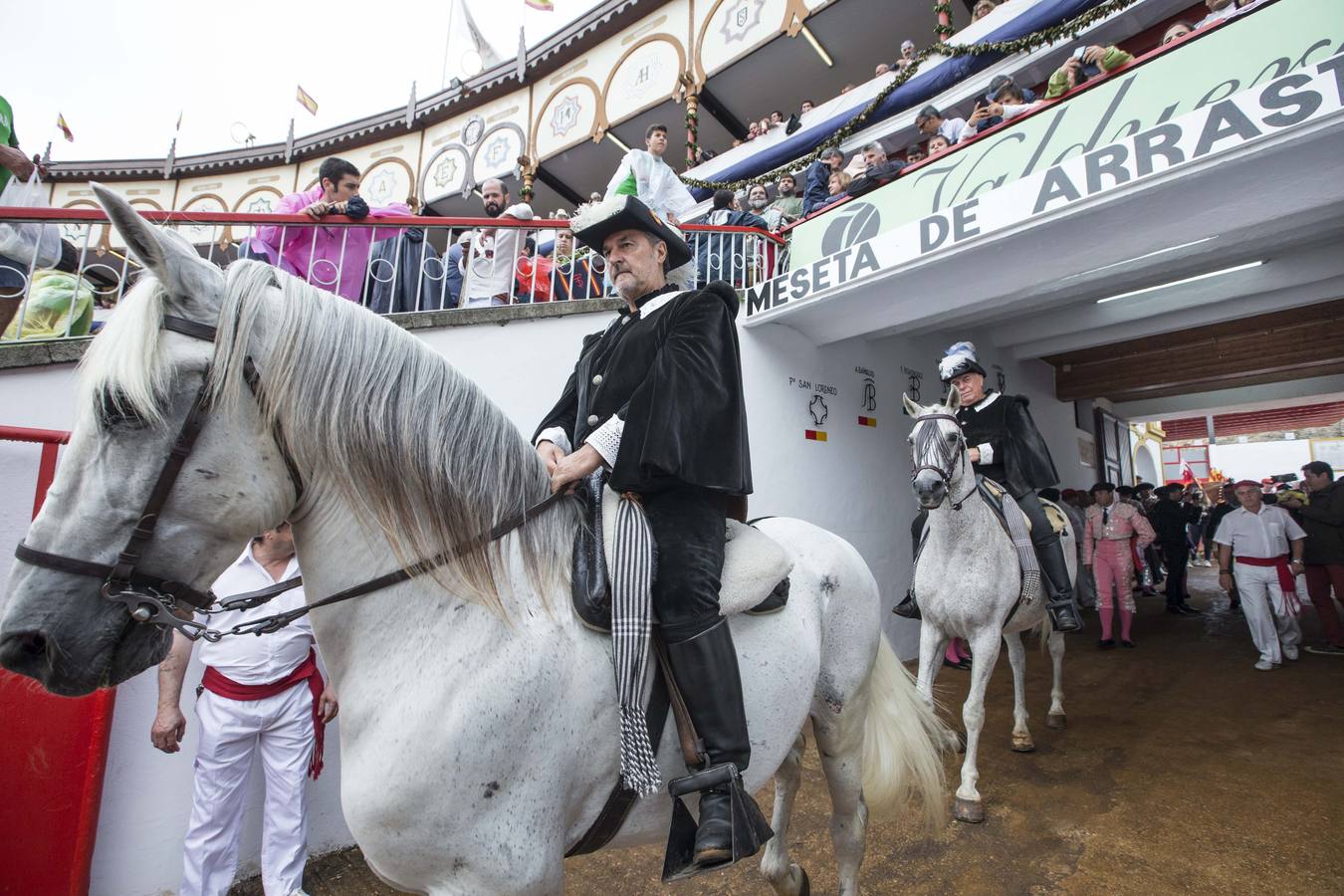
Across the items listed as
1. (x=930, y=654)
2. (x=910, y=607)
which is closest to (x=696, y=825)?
(x=930, y=654)

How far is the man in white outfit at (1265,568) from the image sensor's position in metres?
6.54

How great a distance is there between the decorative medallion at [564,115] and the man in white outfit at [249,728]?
12708mm

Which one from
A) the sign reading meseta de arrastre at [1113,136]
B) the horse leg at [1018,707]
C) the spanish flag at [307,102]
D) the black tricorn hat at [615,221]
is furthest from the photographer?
the spanish flag at [307,102]

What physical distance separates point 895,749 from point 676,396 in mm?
1941

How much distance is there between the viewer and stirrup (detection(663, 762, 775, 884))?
1.48m

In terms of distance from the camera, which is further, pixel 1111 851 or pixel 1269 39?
pixel 1269 39

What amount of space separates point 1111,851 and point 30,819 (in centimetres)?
506

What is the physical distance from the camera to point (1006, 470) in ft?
16.2

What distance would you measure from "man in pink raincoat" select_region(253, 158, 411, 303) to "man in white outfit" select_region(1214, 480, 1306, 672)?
9612 mm

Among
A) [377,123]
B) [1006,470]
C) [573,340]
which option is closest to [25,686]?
[573,340]

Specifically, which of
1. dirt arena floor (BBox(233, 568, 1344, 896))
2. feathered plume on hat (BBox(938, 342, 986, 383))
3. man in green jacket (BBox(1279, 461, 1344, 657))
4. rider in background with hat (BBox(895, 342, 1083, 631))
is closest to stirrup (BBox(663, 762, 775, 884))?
dirt arena floor (BBox(233, 568, 1344, 896))

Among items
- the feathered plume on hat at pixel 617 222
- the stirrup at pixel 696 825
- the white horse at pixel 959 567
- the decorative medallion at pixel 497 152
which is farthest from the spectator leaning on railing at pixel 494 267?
the decorative medallion at pixel 497 152

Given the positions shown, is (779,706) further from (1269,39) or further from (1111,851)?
(1269,39)

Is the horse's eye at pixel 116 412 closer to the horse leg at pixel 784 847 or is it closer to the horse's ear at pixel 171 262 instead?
the horse's ear at pixel 171 262
